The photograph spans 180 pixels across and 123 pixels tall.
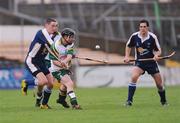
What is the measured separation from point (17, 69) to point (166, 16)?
47.9 ft

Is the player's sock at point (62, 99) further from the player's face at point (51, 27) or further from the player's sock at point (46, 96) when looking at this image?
the player's face at point (51, 27)

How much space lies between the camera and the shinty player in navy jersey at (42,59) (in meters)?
18.6

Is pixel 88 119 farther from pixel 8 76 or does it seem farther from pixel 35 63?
pixel 8 76

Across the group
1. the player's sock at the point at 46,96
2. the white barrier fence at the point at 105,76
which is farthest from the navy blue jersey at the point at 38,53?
the white barrier fence at the point at 105,76

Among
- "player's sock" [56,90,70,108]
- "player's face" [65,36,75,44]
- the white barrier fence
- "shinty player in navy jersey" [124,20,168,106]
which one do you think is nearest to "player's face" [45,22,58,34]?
"player's face" [65,36,75,44]

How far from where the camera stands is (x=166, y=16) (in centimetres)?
5322

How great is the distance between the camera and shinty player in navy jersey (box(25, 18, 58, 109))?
18.6 metres

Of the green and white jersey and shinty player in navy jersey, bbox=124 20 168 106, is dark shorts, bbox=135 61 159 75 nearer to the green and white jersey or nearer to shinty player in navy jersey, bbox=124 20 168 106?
shinty player in navy jersey, bbox=124 20 168 106

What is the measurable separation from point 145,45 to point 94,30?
30.7 metres

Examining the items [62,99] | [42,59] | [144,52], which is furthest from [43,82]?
[144,52]

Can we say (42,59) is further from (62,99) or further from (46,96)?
(62,99)

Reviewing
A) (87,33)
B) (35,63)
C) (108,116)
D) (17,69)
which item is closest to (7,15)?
(87,33)

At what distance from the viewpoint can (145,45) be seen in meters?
19.2

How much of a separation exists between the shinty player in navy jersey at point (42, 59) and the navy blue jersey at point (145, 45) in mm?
2272
